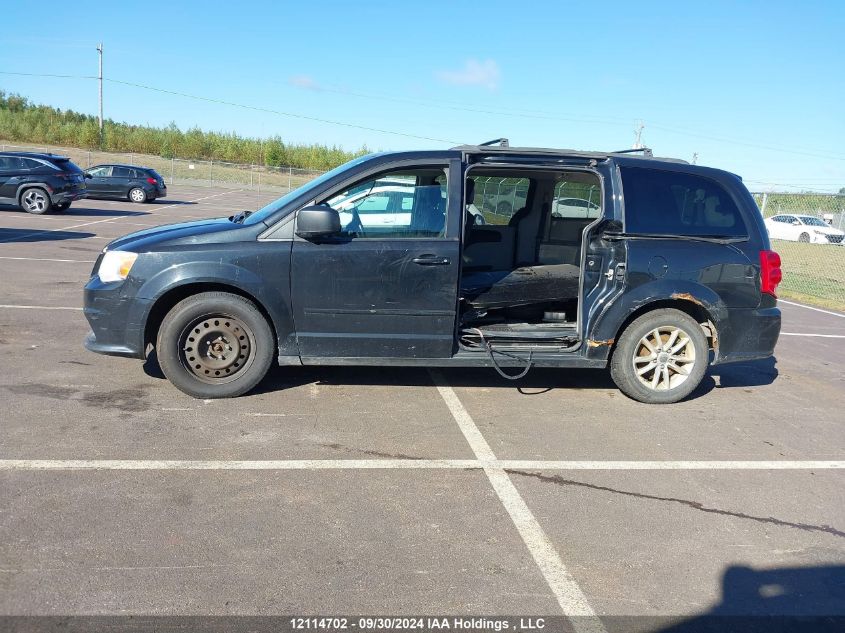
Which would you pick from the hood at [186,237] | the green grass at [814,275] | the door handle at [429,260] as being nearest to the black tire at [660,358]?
the door handle at [429,260]

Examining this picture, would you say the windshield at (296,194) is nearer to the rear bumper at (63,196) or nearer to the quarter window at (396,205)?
the quarter window at (396,205)

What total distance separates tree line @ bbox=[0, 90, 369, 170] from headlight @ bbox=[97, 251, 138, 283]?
60848mm

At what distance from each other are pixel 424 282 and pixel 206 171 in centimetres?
5591

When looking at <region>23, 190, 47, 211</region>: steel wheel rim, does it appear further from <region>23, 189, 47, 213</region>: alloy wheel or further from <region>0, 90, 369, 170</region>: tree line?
<region>0, 90, 369, 170</region>: tree line

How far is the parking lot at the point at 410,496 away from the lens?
10.1 feet

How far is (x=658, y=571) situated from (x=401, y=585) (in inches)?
49.4

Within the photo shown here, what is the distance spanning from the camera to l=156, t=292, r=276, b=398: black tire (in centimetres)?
531

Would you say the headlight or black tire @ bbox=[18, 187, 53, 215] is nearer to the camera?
the headlight

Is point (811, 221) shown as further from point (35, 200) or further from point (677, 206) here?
point (35, 200)

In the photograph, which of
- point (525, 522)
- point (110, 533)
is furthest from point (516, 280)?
point (110, 533)

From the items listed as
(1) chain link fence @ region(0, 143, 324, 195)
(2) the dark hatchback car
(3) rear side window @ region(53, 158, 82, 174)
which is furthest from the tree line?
(3) rear side window @ region(53, 158, 82, 174)

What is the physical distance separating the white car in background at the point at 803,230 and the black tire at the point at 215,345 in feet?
100

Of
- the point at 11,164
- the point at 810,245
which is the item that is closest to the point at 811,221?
the point at 810,245

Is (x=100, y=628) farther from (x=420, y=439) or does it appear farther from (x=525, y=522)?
(x=420, y=439)
